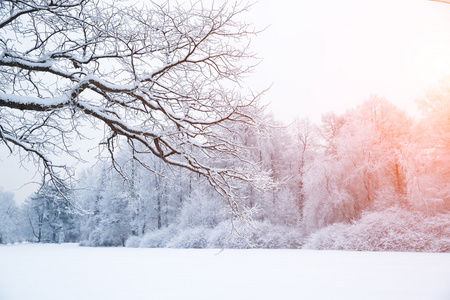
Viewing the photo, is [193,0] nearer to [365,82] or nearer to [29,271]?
[29,271]

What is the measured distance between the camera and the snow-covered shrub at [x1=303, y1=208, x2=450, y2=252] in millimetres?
6730

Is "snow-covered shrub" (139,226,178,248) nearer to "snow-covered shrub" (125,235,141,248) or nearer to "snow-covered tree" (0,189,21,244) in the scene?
"snow-covered shrub" (125,235,141,248)

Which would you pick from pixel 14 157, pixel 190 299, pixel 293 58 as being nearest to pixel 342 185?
pixel 293 58

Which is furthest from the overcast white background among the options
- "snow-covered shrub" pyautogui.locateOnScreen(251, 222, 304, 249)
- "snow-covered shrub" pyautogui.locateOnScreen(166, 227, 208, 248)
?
"snow-covered shrub" pyautogui.locateOnScreen(166, 227, 208, 248)

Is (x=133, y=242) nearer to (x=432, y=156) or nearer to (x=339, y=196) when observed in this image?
(x=339, y=196)

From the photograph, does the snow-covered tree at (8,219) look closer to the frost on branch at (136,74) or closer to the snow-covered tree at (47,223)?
the snow-covered tree at (47,223)

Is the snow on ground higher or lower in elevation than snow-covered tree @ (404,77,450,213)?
lower

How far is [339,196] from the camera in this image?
8.51 meters

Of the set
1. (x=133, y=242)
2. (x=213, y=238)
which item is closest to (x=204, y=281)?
(x=213, y=238)

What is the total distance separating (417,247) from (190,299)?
19.9 feet

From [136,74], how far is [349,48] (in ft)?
18.0

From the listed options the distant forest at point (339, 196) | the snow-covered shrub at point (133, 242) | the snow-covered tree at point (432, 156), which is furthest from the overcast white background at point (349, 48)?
the snow-covered shrub at point (133, 242)

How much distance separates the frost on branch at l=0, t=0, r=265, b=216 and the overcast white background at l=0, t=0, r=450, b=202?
157 centimetres

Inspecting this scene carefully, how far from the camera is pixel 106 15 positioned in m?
2.18
